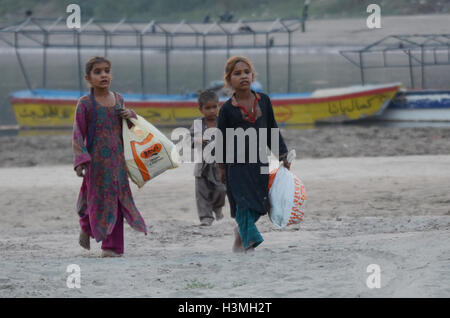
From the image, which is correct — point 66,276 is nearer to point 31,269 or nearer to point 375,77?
point 31,269

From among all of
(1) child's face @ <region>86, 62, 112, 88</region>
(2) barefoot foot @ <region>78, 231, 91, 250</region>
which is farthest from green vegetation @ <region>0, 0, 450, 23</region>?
(2) barefoot foot @ <region>78, 231, 91, 250</region>

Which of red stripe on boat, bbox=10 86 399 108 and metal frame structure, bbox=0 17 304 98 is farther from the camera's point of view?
red stripe on boat, bbox=10 86 399 108

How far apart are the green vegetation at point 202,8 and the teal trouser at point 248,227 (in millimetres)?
43213

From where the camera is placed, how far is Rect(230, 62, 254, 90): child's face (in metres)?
4.80

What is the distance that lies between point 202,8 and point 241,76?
169 ft

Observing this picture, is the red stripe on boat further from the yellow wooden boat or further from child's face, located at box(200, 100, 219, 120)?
child's face, located at box(200, 100, 219, 120)

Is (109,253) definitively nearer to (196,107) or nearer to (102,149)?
(102,149)

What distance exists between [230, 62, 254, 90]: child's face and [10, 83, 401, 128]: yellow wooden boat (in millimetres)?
12440

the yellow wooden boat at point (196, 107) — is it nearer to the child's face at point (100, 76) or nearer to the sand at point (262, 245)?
the sand at point (262, 245)

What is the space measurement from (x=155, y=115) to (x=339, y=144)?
5675mm

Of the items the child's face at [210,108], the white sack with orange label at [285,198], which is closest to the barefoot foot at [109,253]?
the white sack with orange label at [285,198]

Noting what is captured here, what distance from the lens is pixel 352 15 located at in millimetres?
47688
